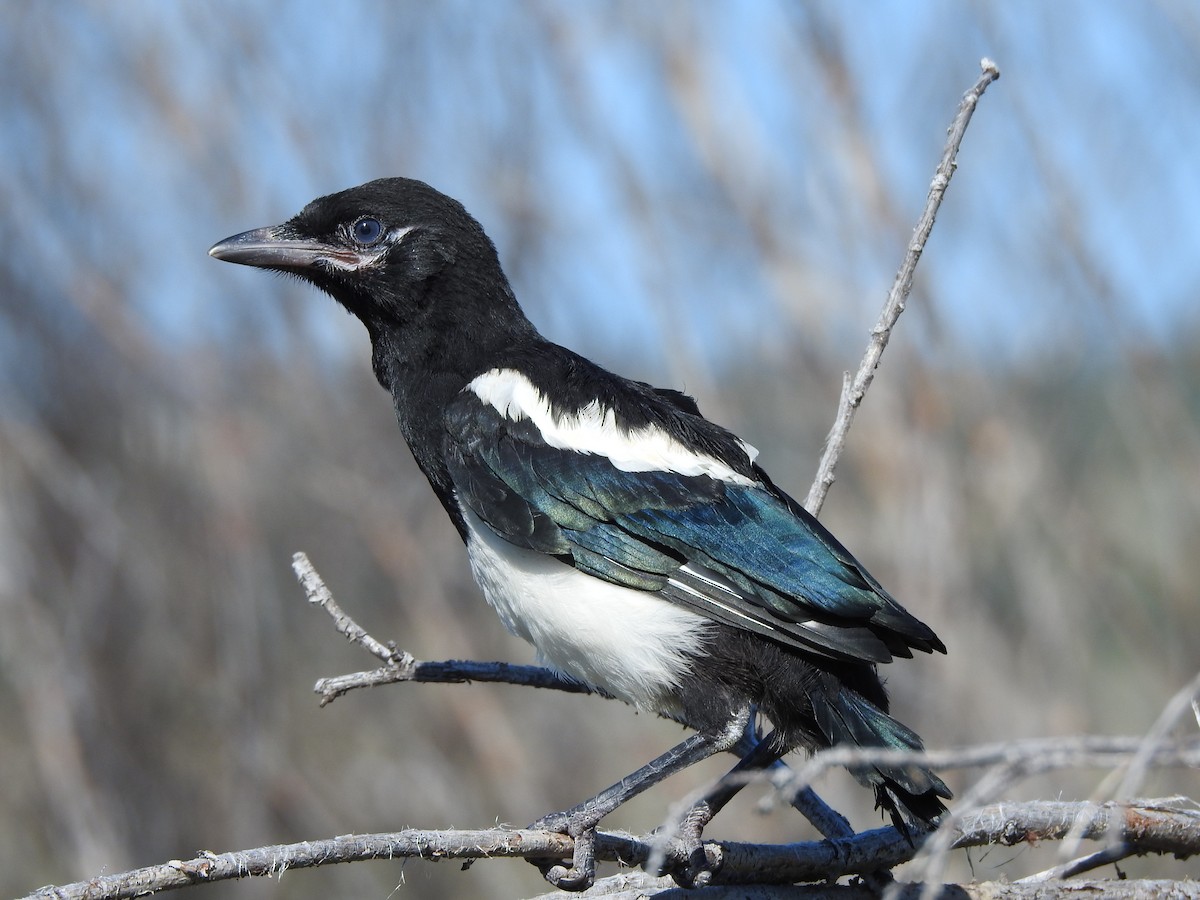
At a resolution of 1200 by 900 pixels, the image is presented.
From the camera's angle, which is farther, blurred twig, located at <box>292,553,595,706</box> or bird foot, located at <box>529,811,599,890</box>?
blurred twig, located at <box>292,553,595,706</box>

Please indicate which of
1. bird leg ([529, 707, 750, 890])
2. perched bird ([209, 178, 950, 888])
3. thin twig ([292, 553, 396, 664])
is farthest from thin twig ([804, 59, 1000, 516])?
thin twig ([292, 553, 396, 664])

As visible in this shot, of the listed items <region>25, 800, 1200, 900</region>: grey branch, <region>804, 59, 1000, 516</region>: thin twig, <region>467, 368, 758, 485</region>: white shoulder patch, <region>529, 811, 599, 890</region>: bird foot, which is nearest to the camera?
<region>25, 800, 1200, 900</region>: grey branch

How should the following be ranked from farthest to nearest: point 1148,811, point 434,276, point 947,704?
point 947,704 < point 434,276 < point 1148,811

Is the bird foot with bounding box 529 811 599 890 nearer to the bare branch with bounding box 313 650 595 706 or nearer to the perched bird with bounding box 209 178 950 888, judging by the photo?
the perched bird with bounding box 209 178 950 888

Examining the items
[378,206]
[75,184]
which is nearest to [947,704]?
[378,206]

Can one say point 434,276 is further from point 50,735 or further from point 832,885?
point 50,735

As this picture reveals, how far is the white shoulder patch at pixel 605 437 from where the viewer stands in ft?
8.93

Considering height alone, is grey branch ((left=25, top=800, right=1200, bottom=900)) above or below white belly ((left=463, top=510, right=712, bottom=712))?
below

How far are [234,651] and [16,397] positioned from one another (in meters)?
1.41

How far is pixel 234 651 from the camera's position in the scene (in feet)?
17.9

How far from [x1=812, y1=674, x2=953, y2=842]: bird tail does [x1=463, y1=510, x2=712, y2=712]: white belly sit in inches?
11.4

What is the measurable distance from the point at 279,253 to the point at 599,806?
1.64 metres

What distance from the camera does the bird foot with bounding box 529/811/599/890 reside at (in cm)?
217

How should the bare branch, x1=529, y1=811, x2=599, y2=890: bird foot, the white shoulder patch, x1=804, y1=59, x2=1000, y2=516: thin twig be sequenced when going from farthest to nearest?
the white shoulder patch, x1=804, y1=59, x2=1000, y2=516: thin twig, the bare branch, x1=529, y1=811, x2=599, y2=890: bird foot
